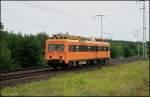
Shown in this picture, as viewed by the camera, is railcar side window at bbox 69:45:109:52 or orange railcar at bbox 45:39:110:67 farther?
railcar side window at bbox 69:45:109:52

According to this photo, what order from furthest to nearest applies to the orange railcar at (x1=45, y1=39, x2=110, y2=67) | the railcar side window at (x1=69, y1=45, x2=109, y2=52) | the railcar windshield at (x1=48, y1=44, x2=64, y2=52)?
the railcar side window at (x1=69, y1=45, x2=109, y2=52)
the railcar windshield at (x1=48, y1=44, x2=64, y2=52)
the orange railcar at (x1=45, y1=39, x2=110, y2=67)

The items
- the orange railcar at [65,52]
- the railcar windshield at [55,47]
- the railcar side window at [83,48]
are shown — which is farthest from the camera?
the railcar side window at [83,48]

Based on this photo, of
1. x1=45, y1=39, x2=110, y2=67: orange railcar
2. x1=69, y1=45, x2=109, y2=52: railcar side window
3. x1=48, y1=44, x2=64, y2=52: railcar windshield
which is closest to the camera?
x1=45, y1=39, x2=110, y2=67: orange railcar

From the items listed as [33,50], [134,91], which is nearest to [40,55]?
[33,50]

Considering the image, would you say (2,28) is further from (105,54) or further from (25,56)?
(105,54)

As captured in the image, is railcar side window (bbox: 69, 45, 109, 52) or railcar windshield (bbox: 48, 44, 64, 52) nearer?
railcar windshield (bbox: 48, 44, 64, 52)

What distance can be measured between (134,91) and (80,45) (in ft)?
70.4

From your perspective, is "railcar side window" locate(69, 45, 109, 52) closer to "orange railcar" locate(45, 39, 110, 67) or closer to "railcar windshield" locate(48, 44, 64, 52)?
"orange railcar" locate(45, 39, 110, 67)

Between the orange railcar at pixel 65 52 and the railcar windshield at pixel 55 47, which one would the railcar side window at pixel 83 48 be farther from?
the railcar windshield at pixel 55 47

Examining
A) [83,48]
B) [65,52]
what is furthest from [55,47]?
[83,48]

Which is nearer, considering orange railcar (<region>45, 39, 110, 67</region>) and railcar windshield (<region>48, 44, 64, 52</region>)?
orange railcar (<region>45, 39, 110, 67</region>)

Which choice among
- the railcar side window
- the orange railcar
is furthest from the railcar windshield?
the railcar side window

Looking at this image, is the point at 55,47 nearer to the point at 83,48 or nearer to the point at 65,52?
the point at 65,52

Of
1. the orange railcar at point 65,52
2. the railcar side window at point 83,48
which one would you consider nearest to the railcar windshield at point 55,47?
the orange railcar at point 65,52
